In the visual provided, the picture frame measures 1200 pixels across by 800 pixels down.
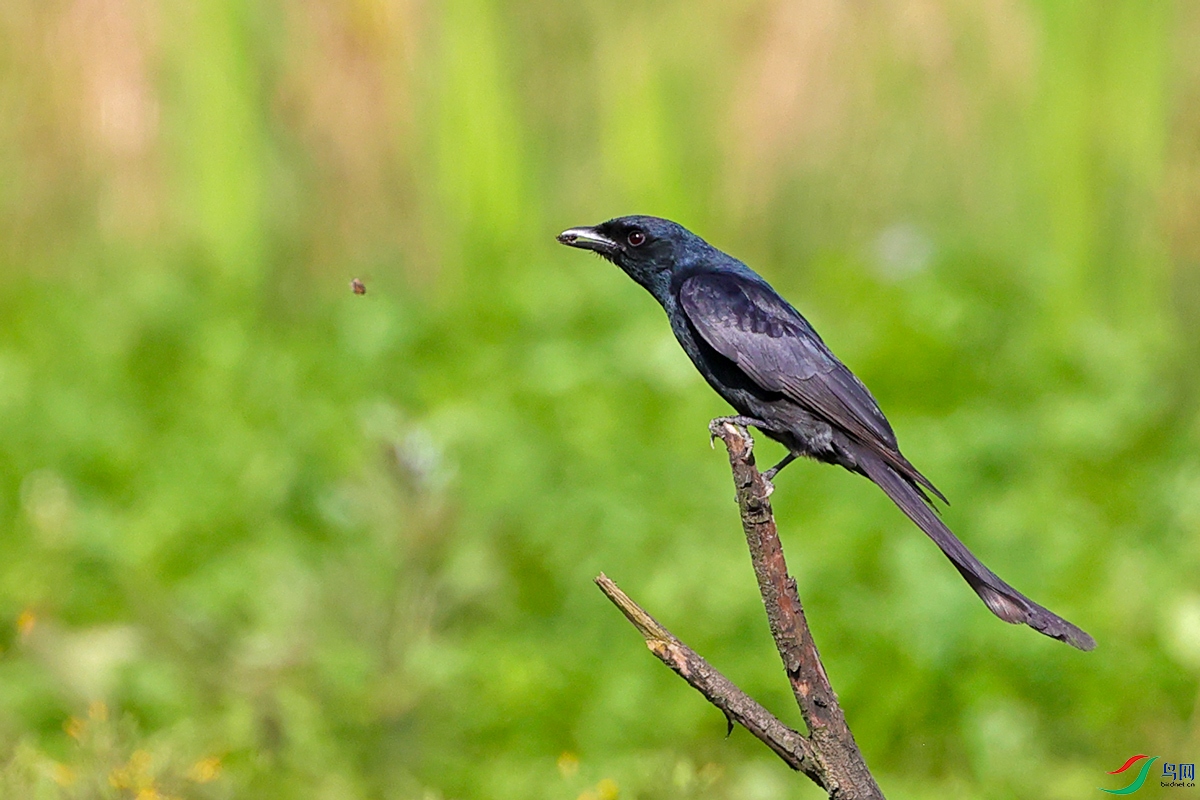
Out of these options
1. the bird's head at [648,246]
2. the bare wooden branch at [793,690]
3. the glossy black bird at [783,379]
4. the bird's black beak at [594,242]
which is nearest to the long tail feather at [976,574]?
the glossy black bird at [783,379]

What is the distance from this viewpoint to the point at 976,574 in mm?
2656

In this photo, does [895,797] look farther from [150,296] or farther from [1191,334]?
[150,296]

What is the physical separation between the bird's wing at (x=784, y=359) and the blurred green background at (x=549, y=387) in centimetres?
82

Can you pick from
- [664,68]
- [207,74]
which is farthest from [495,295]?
[207,74]

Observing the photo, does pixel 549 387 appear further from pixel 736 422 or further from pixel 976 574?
pixel 976 574

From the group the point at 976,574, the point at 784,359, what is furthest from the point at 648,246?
the point at 976,574

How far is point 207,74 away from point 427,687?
5490mm

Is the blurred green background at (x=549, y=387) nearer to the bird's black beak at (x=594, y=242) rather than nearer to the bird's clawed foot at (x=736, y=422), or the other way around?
the bird's clawed foot at (x=736, y=422)

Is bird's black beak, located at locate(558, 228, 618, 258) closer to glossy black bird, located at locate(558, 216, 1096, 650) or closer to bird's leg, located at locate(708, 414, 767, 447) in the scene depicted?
glossy black bird, located at locate(558, 216, 1096, 650)

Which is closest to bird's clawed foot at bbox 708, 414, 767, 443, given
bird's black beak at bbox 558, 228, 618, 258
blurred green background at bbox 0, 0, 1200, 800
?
bird's black beak at bbox 558, 228, 618, 258

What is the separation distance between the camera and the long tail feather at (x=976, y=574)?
2.45 meters

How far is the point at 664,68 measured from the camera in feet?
27.2

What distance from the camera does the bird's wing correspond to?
3.14m

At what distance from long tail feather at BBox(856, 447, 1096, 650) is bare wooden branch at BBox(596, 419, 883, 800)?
0.35m
